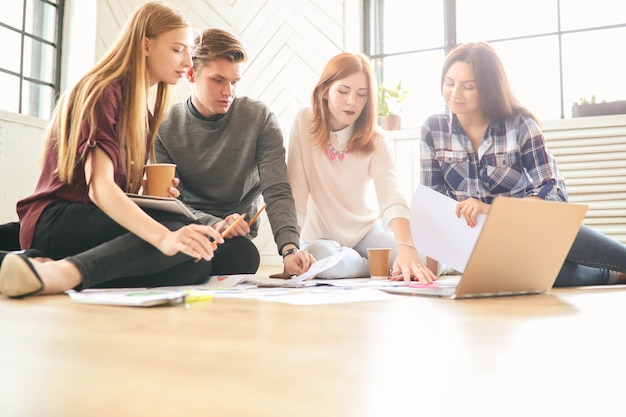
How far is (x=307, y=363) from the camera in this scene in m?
0.50

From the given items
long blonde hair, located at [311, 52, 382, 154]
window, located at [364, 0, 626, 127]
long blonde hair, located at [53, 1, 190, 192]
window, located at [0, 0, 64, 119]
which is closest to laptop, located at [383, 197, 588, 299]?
long blonde hair, located at [53, 1, 190, 192]

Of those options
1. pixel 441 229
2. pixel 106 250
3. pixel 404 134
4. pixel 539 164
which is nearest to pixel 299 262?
pixel 441 229

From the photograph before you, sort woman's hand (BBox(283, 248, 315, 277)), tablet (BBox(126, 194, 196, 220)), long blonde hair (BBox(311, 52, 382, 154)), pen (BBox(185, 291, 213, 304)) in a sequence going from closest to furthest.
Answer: pen (BBox(185, 291, 213, 304)) → tablet (BBox(126, 194, 196, 220)) → woman's hand (BBox(283, 248, 315, 277)) → long blonde hair (BBox(311, 52, 382, 154))

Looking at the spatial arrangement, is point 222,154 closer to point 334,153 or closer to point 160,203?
point 334,153

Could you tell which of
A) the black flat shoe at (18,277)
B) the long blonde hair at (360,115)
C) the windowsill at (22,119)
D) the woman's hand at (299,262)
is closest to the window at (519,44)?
the long blonde hair at (360,115)

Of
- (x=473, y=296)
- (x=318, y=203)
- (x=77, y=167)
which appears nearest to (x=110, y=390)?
(x=473, y=296)

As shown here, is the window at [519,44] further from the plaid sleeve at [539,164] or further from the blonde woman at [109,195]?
the blonde woman at [109,195]

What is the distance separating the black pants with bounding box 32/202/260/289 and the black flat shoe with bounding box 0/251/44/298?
10 cm

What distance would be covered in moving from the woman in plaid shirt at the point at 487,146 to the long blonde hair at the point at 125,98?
0.81 meters

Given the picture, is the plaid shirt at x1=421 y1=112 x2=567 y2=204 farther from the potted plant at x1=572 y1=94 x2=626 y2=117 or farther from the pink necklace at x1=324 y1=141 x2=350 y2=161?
the potted plant at x1=572 y1=94 x2=626 y2=117

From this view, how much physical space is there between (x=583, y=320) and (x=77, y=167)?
3.49 feet

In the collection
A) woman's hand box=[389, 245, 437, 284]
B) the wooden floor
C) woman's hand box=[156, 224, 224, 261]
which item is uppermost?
woman's hand box=[156, 224, 224, 261]

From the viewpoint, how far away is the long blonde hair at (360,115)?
2.08m

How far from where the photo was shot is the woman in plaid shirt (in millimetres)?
1646
